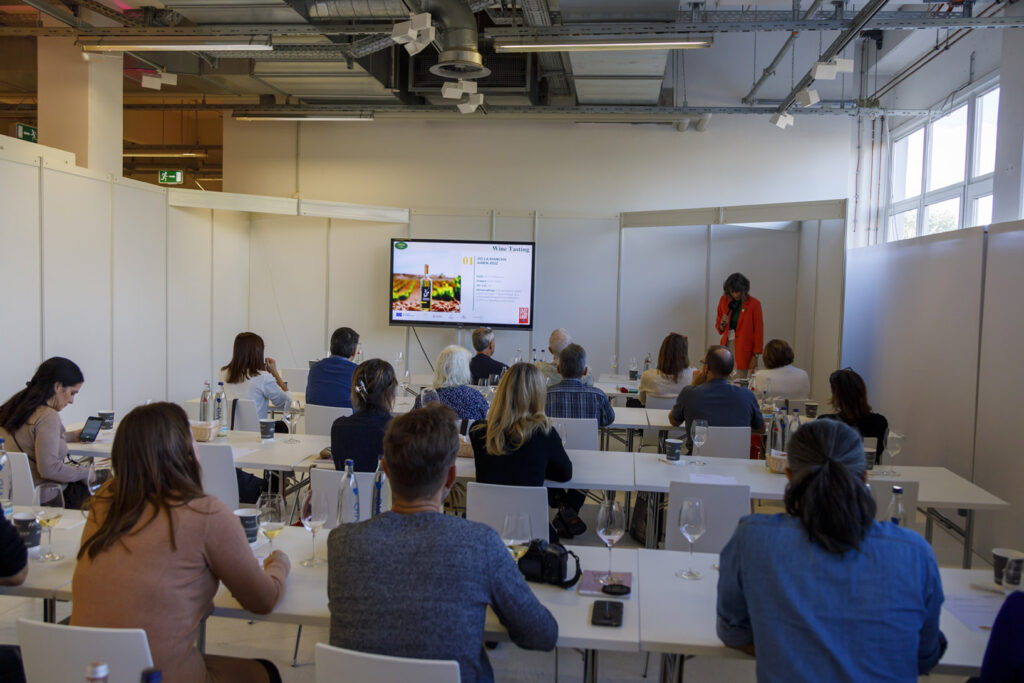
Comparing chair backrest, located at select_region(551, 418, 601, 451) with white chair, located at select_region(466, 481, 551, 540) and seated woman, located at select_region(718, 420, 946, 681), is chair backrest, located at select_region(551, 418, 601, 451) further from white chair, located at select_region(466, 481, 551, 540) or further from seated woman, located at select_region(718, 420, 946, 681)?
seated woman, located at select_region(718, 420, 946, 681)

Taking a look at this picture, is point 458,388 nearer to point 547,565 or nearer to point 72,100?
point 547,565

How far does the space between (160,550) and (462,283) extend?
749 cm

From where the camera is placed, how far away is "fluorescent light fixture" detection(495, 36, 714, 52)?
616cm

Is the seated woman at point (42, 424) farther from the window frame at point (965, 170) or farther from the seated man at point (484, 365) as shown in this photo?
the window frame at point (965, 170)

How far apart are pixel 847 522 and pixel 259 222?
9203 mm

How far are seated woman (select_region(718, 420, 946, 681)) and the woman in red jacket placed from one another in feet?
21.5

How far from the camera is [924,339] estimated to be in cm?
616

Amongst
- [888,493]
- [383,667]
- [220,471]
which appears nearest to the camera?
[383,667]

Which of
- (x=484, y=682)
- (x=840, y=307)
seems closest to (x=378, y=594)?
(x=484, y=682)

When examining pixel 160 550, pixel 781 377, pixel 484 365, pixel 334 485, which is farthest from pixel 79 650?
pixel 781 377

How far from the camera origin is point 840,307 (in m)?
7.60

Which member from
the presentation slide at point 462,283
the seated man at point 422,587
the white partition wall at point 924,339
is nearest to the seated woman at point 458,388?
the seated man at point 422,587

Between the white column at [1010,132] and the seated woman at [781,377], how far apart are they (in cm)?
190

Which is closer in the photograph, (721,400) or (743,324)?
(721,400)
